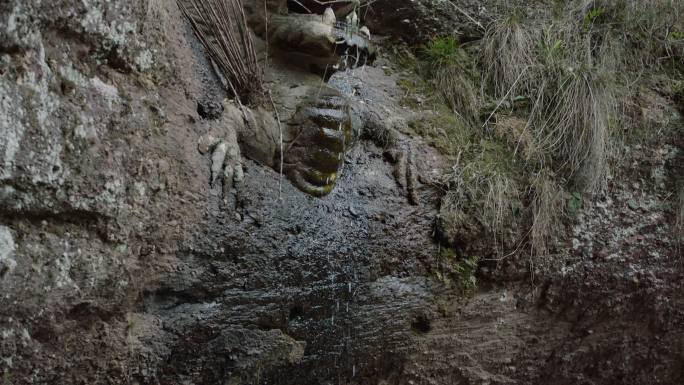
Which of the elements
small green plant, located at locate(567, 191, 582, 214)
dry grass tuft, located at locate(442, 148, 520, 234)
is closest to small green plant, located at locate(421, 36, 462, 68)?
dry grass tuft, located at locate(442, 148, 520, 234)

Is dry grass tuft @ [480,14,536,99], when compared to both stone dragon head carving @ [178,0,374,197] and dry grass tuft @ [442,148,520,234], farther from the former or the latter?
stone dragon head carving @ [178,0,374,197]

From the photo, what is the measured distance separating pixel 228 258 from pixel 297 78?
808 millimetres

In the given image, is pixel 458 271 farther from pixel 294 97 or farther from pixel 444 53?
pixel 444 53

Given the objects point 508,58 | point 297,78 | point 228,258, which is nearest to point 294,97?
point 297,78

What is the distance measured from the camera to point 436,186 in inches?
96.0

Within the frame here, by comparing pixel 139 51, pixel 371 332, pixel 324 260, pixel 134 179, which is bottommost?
pixel 371 332

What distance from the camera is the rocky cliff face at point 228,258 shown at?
150 centimetres

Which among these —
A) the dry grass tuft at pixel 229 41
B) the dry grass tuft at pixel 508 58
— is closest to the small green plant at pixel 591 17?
the dry grass tuft at pixel 508 58

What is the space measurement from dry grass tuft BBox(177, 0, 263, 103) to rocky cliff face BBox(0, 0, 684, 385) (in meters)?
0.06

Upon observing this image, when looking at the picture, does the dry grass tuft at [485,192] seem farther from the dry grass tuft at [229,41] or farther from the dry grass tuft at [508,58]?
the dry grass tuft at [229,41]

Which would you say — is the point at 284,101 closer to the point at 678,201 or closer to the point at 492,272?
the point at 492,272

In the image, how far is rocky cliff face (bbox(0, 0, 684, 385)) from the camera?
4.91ft

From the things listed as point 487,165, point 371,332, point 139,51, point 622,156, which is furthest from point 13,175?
point 622,156

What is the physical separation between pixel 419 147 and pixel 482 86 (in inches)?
20.0
